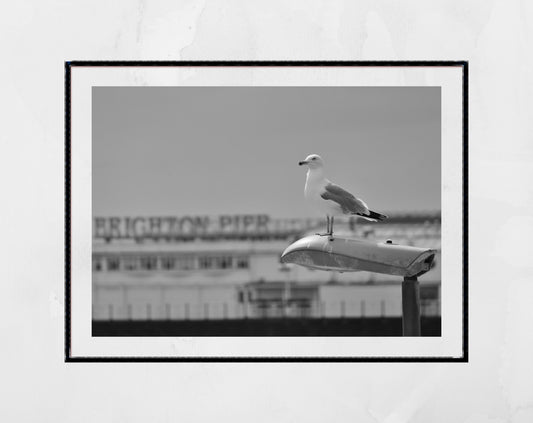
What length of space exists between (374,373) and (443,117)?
2.79 ft

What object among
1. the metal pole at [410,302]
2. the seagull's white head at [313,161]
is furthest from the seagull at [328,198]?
the metal pole at [410,302]

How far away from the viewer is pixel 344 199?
2074 mm

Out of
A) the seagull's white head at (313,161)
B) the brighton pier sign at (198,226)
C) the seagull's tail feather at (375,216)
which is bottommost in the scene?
the brighton pier sign at (198,226)

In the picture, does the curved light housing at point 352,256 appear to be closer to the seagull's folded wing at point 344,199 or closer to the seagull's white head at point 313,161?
the seagull's folded wing at point 344,199

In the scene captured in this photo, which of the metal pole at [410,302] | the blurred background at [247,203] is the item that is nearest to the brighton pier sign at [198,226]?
the blurred background at [247,203]

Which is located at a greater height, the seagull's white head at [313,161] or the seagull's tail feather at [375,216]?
the seagull's white head at [313,161]

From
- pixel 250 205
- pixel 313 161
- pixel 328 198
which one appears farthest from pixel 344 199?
pixel 250 205

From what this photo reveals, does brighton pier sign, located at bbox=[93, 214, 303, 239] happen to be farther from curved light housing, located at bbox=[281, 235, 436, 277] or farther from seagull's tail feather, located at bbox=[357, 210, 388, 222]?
seagull's tail feather, located at bbox=[357, 210, 388, 222]

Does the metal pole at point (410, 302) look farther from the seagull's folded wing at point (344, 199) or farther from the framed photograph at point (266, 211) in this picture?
the seagull's folded wing at point (344, 199)

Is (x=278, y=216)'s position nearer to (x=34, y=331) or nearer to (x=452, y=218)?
(x=452, y=218)

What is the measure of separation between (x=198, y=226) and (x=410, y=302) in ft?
2.30

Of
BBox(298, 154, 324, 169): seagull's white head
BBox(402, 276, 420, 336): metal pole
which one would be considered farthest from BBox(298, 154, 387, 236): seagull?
BBox(402, 276, 420, 336): metal pole

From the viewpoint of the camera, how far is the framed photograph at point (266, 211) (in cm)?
207
